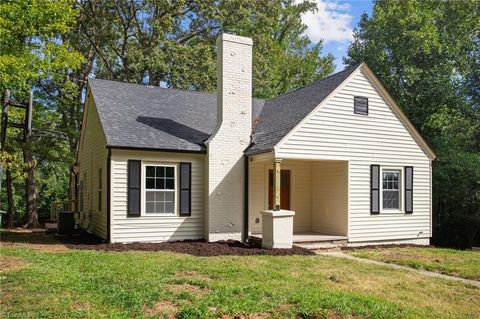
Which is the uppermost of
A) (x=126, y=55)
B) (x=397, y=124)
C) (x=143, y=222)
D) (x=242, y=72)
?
(x=126, y=55)

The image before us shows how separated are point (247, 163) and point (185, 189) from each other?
6.60 feet

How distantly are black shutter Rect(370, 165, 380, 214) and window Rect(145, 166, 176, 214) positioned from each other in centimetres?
611

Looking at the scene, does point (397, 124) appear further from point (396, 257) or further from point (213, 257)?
point (213, 257)

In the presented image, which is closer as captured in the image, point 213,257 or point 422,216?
point 213,257

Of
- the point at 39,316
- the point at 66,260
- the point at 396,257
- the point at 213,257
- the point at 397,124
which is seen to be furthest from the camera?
the point at 397,124

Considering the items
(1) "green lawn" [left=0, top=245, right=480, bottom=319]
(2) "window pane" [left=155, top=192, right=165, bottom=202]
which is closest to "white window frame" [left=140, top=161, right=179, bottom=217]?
(2) "window pane" [left=155, top=192, right=165, bottom=202]

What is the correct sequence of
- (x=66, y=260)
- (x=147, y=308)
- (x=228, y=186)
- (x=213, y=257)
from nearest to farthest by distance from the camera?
(x=147, y=308), (x=66, y=260), (x=213, y=257), (x=228, y=186)

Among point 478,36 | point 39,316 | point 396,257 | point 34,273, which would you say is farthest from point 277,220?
point 478,36

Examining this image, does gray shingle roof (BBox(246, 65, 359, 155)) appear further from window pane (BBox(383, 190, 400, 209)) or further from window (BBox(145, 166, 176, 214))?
window pane (BBox(383, 190, 400, 209))

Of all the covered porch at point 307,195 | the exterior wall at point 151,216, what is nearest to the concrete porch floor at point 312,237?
the covered porch at point 307,195

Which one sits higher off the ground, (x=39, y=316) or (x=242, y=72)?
(x=242, y=72)

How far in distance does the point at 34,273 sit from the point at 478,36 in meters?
24.4

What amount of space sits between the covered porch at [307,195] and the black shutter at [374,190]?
91cm

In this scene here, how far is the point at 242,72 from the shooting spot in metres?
12.9
